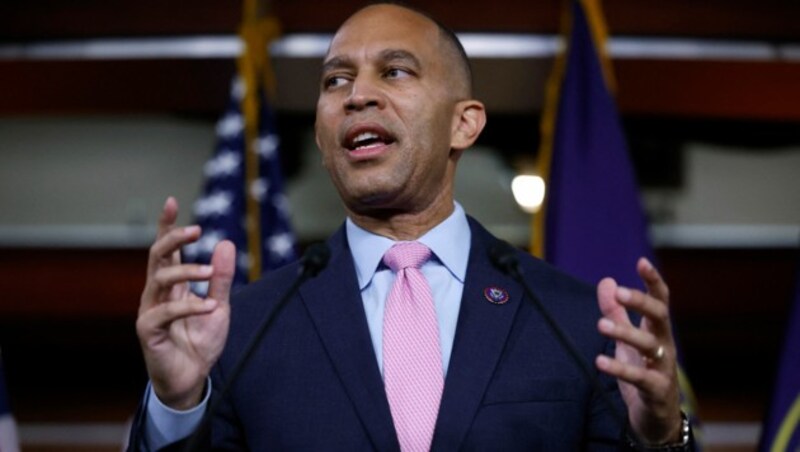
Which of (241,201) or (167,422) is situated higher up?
(241,201)

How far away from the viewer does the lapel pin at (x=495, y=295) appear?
1.63m

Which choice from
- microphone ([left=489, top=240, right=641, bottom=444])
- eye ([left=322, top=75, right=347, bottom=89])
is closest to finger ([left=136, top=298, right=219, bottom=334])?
microphone ([left=489, top=240, right=641, bottom=444])

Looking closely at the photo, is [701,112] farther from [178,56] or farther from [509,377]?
[509,377]

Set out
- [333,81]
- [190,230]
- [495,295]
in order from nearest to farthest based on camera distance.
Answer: [190,230] < [495,295] < [333,81]

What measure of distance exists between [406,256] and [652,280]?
0.51 metres

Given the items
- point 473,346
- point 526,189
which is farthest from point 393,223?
point 526,189

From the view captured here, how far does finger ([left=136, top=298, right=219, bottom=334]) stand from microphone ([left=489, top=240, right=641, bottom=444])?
401 millimetres

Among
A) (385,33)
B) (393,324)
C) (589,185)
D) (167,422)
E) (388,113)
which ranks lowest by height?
(167,422)

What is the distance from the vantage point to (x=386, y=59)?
1824 millimetres

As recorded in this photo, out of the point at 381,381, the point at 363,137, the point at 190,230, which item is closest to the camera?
the point at 190,230

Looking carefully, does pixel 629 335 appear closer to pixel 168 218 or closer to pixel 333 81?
pixel 168 218

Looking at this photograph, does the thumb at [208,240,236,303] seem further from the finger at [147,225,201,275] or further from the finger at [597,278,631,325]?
the finger at [597,278,631,325]

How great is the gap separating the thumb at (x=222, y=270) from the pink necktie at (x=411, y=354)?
304 mm

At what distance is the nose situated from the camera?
1.75m
